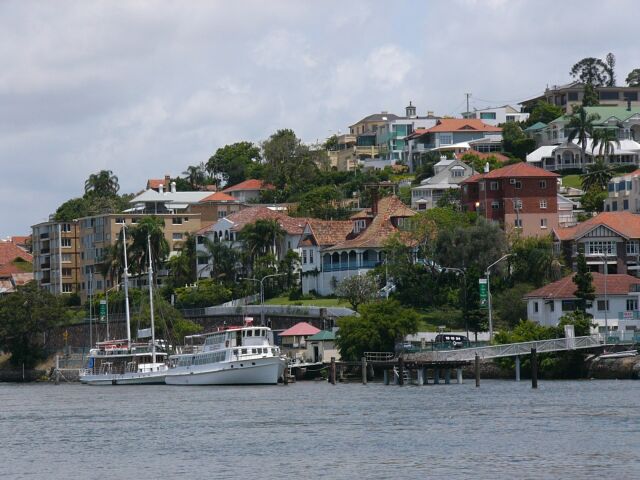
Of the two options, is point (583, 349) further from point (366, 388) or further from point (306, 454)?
point (306, 454)

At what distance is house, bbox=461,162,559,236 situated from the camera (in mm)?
161750

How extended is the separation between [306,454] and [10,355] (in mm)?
109669

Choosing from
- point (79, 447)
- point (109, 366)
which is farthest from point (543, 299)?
point (79, 447)

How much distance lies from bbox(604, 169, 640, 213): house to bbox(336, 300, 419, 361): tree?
47.4m

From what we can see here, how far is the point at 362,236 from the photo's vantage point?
525 ft

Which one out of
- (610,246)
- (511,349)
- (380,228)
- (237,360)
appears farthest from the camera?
(380,228)

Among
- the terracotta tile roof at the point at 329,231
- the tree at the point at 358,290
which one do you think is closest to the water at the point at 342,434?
the tree at the point at 358,290

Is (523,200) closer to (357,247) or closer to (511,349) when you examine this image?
(357,247)

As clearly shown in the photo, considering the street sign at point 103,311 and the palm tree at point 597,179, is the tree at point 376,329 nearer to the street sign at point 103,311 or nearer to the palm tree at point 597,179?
the street sign at point 103,311

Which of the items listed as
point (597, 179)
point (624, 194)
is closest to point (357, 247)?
point (624, 194)

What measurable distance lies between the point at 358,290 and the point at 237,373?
22.2m

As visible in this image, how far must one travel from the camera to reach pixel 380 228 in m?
159

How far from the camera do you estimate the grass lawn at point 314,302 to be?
150250 millimetres

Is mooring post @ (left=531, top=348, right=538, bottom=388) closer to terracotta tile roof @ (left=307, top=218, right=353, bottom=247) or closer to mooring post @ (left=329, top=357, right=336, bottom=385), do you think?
mooring post @ (left=329, top=357, right=336, bottom=385)
